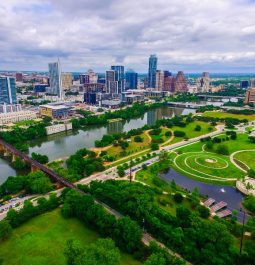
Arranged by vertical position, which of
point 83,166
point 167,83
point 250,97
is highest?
point 167,83

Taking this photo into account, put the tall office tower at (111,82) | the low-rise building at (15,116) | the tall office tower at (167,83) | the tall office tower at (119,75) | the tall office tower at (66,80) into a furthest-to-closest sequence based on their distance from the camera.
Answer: the tall office tower at (167,83) → the tall office tower at (66,80) → the tall office tower at (119,75) → the tall office tower at (111,82) → the low-rise building at (15,116)

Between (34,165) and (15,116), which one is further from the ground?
(15,116)

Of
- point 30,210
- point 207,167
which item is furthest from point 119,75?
point 30,210

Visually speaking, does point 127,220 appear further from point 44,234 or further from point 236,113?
point 236,113

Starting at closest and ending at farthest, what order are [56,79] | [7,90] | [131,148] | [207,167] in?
[207,167], [131,148], [7,90], [56,79]

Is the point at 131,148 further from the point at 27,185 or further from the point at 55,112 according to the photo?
the point at 55,112

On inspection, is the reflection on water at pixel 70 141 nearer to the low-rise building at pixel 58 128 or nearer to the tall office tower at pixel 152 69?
the low-rise building at pixel 58 128

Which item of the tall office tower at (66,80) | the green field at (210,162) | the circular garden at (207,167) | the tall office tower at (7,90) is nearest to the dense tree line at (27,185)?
the green field at (210,162)

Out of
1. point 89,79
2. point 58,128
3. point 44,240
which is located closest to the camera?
point 44,240
